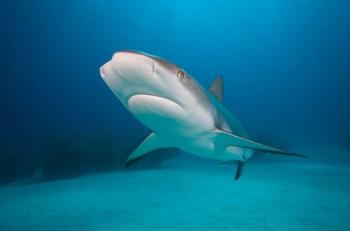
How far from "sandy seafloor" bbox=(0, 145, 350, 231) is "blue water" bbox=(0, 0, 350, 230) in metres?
0.04

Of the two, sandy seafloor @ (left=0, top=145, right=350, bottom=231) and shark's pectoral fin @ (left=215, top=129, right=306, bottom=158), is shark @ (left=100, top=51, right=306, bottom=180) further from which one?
sandy seafloor @ (left=0, top=145, right=350, bottom=231)

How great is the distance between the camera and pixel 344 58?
185 ft

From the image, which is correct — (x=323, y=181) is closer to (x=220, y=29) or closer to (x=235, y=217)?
(x=235, y=217)

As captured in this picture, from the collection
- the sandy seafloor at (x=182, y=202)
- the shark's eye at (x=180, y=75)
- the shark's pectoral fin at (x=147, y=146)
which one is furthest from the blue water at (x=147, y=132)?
the shark's eye at (x=180, y=75)

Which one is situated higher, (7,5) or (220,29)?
(220,29)

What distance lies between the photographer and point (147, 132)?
46.6ft

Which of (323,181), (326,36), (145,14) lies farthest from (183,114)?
(326,36)

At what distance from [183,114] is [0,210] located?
6046 mm

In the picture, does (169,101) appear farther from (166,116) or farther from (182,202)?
(182,202)

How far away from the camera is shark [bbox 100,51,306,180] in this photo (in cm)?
190

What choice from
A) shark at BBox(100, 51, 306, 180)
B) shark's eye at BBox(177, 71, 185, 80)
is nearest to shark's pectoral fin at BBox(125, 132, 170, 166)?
shark at BBox(100, 51, 306, 180)

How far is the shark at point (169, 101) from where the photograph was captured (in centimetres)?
190

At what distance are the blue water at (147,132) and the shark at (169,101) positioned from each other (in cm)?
232

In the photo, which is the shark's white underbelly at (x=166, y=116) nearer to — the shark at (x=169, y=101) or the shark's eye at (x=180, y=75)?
the shark at (x=169, y=101)
